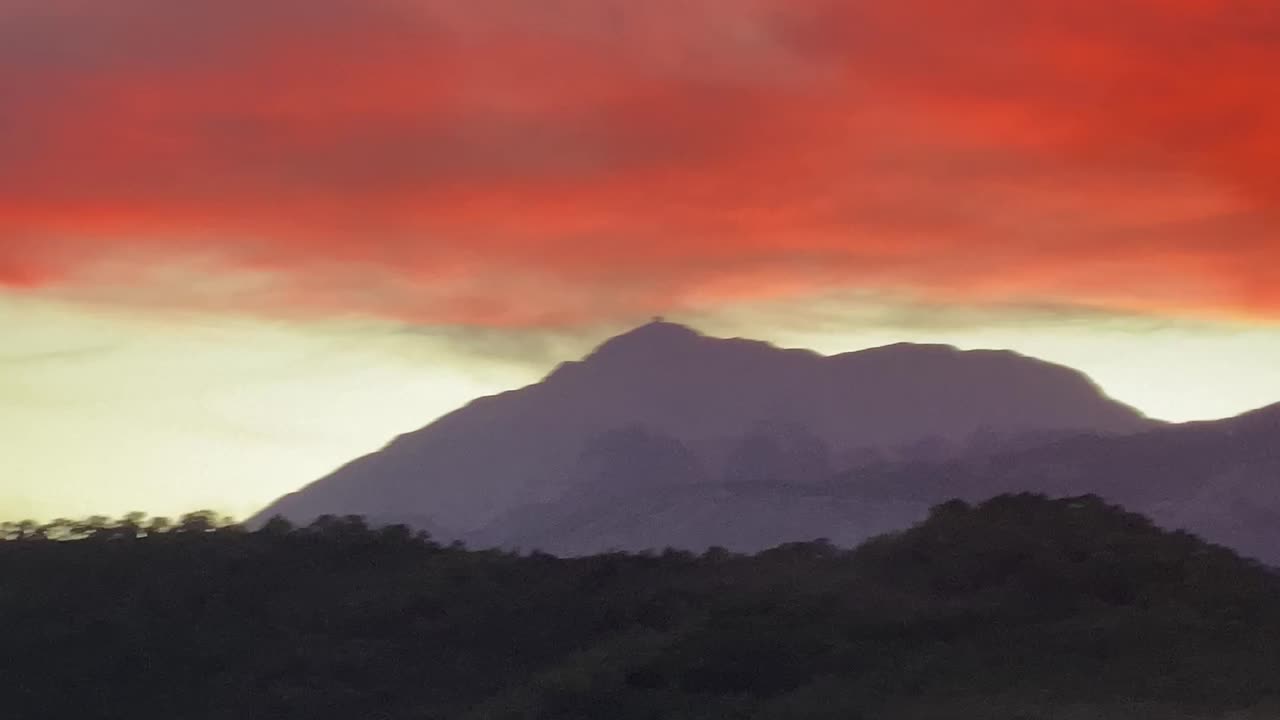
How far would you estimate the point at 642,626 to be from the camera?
102 ft

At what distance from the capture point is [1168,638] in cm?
2908

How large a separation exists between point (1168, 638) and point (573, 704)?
38.1ft

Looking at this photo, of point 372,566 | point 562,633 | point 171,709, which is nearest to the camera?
point 171,709

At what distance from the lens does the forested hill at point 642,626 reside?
Result: 26500 millimetres

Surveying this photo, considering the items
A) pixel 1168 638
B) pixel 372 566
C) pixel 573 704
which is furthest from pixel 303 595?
pixel 1168 638

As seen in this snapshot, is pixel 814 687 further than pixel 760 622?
No

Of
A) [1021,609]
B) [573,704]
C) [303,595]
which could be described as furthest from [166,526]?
[1021,609]

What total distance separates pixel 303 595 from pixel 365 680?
184 inches

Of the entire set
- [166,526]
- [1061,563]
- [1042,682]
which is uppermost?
[166,526]

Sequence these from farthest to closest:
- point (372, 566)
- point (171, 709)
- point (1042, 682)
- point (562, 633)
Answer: point (372, 566)
point (562, 633)
point (171, 709)
point (1042, 682)

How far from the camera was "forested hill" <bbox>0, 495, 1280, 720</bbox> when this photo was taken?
86.9 ft

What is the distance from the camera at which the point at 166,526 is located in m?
35.1

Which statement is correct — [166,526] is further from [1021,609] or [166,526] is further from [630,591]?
[1021,609]

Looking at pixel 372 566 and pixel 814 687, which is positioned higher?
pixel 372 566
